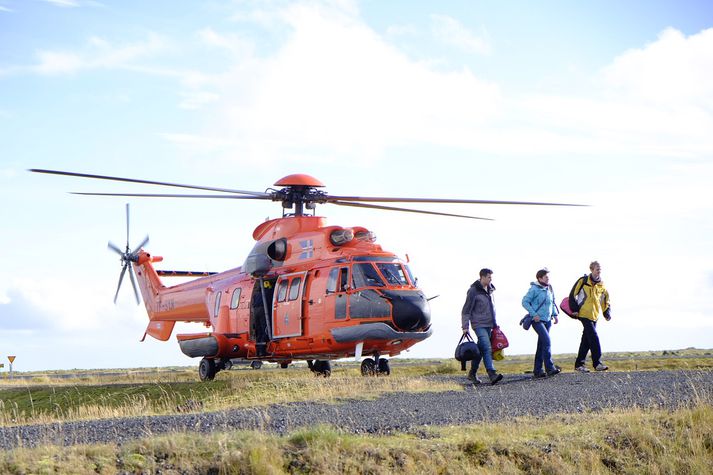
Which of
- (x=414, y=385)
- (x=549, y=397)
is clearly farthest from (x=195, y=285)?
(x=549, y=397)

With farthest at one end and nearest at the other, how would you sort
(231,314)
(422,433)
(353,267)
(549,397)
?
(231,314)
(353,267)
(549,397)
(422,433)

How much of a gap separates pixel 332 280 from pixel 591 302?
676 cm

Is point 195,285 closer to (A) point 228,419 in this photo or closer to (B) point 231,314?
(B) point 231,314

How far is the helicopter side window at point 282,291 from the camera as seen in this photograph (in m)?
24.9

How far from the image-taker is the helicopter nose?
22.2 meters

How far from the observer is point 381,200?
23641 millimetres

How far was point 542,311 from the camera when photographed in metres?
19.7

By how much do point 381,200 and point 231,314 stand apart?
665 cm

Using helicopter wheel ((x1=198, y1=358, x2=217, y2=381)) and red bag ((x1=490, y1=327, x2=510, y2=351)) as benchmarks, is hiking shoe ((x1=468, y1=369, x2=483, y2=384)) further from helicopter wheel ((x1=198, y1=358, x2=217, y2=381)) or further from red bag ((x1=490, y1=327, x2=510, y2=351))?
helicopter wheel ((x1=198, y1=358, x2=217, y2=381))

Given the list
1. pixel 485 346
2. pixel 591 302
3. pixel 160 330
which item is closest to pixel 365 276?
pixel 485 346

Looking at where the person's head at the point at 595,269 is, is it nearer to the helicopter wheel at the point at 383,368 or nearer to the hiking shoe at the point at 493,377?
the hiking shoe at the point at 493,377

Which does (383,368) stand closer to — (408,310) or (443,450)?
(408,310)

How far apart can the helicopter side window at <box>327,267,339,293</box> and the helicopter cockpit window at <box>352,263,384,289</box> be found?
648 millimetres

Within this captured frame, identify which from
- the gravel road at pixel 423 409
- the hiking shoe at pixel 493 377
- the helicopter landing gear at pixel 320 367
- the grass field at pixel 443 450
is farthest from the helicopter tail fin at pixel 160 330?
the grass field at pixel 443 450
